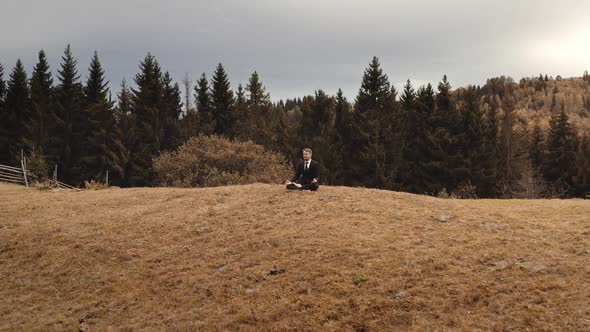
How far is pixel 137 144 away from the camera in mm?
54844

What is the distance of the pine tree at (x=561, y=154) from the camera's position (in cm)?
5312

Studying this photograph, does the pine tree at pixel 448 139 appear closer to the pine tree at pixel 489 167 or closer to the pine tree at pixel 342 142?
the pine tree at pixel 489 167

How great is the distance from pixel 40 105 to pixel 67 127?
5.47 metres

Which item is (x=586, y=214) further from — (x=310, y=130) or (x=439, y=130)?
(x=310, y=130)

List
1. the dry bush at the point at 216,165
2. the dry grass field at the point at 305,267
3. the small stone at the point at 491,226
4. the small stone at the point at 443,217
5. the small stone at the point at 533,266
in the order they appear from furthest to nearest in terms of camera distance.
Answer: the dry bush at the point at 216,165
the small stone at the point at 443,217
the small stone at the point at 491,226
the small stone at the point at 533,266
the dry grass field at the point at 305,267

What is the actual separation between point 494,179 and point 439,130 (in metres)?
7.88

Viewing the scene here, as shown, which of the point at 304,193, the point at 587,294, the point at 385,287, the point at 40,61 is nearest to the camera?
the point at 587,294

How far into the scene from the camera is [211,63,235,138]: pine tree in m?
57.9

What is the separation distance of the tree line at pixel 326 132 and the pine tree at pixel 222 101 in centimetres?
14

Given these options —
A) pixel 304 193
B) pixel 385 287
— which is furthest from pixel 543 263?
pixel 304 193

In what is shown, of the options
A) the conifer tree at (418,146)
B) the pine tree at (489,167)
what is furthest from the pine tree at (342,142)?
the pine tree at (489,167)

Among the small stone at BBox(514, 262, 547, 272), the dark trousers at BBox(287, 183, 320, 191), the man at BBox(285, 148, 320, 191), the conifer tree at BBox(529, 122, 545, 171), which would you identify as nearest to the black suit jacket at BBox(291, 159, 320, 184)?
the man at BBox(285, 148, 320, 191)

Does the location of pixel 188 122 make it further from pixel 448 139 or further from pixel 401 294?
pixel 401 294

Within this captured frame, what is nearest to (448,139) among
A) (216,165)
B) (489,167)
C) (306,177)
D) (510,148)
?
(489,167)
